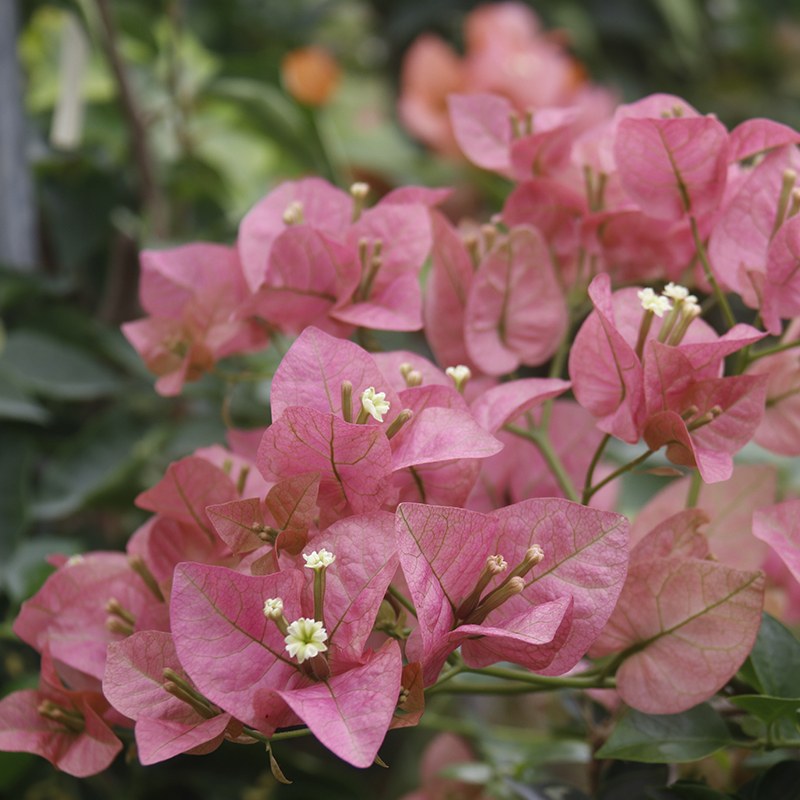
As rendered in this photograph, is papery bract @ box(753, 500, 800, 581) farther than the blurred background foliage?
No

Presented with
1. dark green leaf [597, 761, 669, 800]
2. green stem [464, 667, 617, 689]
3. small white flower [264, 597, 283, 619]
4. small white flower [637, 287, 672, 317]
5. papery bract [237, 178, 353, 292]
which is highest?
papery bract [237, 178, 353, 292]

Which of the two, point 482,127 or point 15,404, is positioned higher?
point 482,127

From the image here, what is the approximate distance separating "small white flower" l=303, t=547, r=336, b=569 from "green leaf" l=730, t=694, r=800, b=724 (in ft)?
0.53

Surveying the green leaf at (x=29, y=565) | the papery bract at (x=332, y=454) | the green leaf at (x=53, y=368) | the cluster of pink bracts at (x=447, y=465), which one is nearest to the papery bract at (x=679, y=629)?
the cluster of pink bracts at (x=447, y=465)

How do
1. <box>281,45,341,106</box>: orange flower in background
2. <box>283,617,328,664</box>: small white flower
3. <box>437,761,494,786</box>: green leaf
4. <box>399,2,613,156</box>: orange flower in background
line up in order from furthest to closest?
<box>281,45,341,106</box>: orange flower in background, <box>399,2,613,156</box>: orange flower in background, <box>437,761,494,786</box>: green leaf, <box>283,617,328,664</box>: small white flower

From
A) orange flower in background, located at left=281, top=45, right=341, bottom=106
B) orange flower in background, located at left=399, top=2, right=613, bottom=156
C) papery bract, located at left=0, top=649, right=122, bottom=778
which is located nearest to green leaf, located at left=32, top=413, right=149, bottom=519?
papery bract, located at left=0, top=649, right=122, bottom=778

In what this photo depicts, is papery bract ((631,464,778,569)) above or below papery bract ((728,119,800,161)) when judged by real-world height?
below

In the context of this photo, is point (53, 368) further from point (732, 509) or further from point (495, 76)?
point (495, 76)

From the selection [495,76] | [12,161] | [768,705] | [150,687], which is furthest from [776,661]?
[495,76]

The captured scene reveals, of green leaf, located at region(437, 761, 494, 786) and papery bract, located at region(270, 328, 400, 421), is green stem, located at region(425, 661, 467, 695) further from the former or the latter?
green leaf, located at region(437, 761, 494, 786)

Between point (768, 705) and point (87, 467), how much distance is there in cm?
51

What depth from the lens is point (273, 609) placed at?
0.26 metres

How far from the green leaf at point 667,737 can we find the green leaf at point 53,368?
509mm

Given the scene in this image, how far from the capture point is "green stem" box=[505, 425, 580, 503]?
0.37 m
